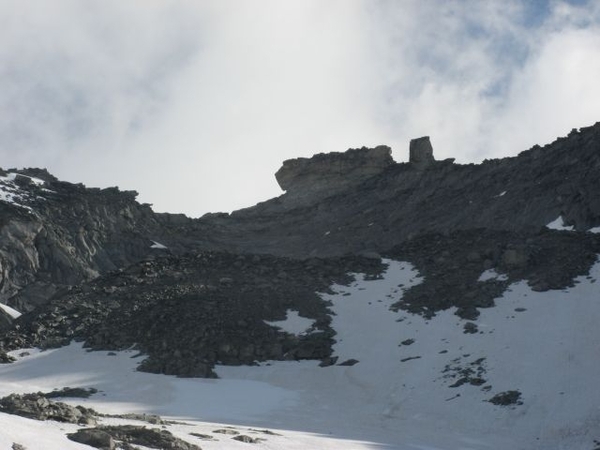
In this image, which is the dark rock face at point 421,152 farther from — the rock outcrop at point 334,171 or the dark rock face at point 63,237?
the dark rock face at point 63,237

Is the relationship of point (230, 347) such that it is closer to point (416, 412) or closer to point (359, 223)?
point (416, 412)

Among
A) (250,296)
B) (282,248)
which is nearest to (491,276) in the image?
(250,296)

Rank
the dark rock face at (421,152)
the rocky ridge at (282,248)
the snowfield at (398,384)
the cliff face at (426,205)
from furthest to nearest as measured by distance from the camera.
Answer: the dark rock face at (421,152)
the cliff face at (426,205)
the rocky ridge at (282,248)
the snowfield at (398,384)

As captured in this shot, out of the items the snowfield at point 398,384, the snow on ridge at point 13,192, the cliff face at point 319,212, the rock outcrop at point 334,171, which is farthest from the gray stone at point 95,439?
the rock outcrop at point 334,171

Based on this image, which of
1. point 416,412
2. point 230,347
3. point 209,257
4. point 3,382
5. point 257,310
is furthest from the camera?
point 209,257

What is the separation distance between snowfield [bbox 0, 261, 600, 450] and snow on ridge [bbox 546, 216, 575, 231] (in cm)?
906

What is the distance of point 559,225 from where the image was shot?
58.1 m

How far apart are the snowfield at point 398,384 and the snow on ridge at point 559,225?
Result: 9.06m

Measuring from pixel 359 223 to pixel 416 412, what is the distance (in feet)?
133

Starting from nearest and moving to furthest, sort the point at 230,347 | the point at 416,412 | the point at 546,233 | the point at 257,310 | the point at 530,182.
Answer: the point at 416,412 → the point at 230,347 → the point at 257,310 → the point at 546,233 → the point at 530,182

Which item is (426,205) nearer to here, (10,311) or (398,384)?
(10,311)

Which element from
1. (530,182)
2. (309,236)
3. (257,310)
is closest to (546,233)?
(530,182)

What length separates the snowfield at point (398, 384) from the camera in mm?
31859

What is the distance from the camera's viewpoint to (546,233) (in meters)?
55.6
